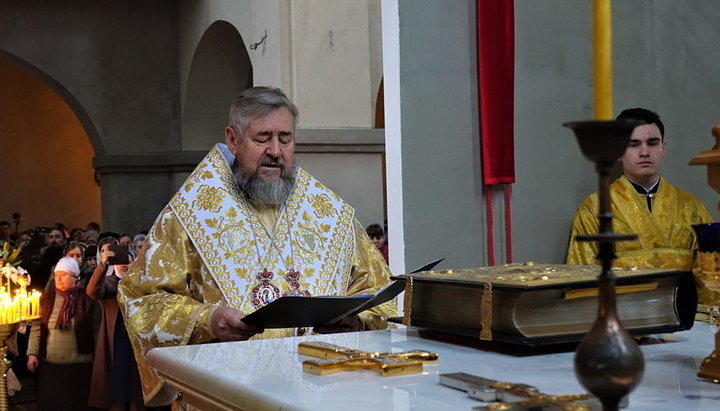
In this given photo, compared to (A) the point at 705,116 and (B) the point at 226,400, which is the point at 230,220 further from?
(A) the point at 705,116

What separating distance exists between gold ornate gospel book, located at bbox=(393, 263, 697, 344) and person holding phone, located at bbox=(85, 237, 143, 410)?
594 cm

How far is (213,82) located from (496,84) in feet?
33.3

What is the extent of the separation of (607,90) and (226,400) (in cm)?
69

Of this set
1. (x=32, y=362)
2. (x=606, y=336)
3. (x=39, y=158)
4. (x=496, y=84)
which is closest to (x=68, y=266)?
(x=32, y=362)

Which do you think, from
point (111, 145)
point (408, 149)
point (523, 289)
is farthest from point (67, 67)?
point (523, 289)

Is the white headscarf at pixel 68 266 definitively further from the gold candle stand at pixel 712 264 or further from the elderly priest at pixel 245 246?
the gold candle stand at pixel 712 264

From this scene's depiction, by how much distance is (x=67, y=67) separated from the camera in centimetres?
1451

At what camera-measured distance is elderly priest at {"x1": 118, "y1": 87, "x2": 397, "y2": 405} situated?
337 cm

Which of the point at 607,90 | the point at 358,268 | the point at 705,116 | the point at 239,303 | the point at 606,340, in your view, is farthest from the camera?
the point at 705,116

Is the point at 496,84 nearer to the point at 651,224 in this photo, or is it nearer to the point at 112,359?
the point at 651,224

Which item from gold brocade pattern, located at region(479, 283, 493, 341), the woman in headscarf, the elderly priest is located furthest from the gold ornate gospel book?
the woman in headscarf

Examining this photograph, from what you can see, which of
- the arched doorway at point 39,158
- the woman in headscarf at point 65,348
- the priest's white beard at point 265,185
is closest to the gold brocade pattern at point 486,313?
the priest's white beard at point 265,185

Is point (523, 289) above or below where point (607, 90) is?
below

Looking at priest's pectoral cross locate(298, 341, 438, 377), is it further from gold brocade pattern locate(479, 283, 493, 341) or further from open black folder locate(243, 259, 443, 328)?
open black folder locate(243, 259, 443, 328)
